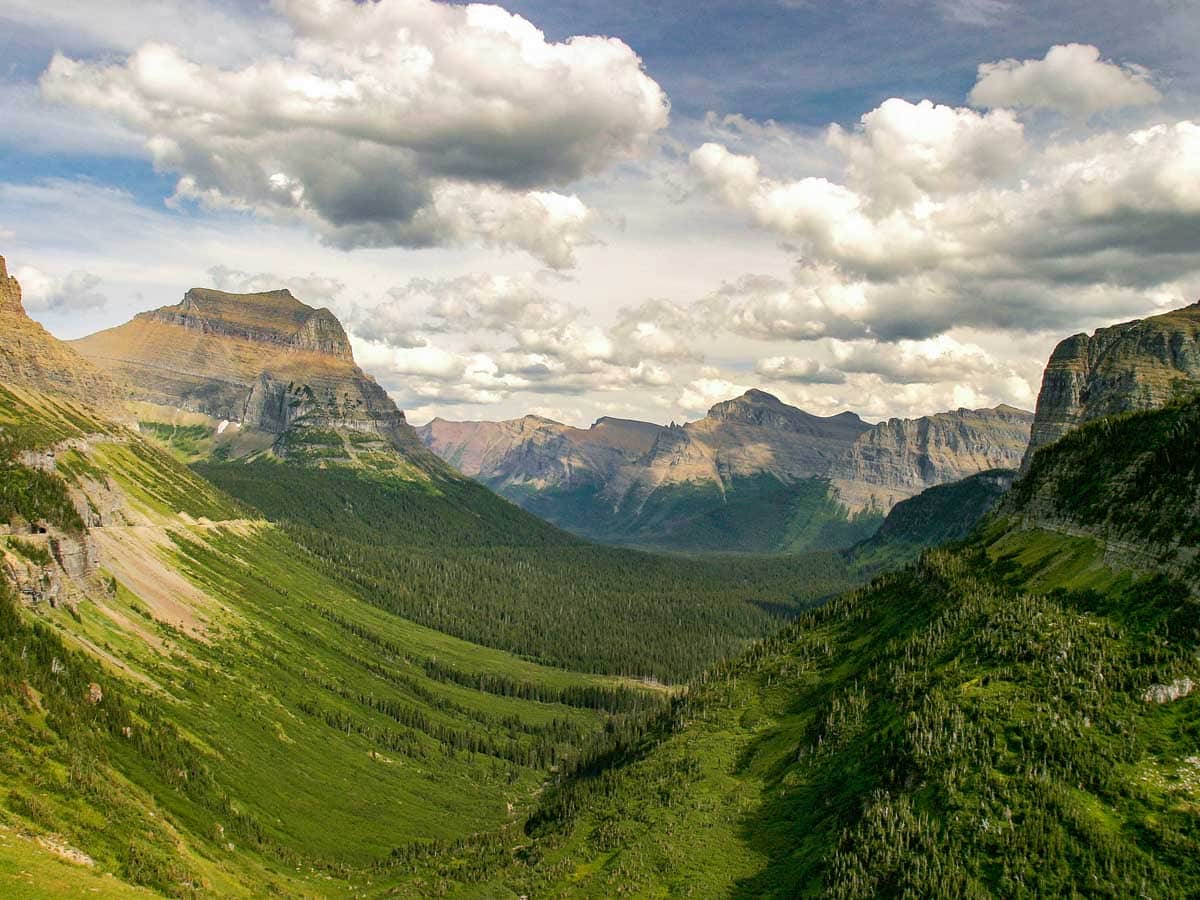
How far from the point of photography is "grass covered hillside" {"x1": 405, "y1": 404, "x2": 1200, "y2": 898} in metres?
94.4

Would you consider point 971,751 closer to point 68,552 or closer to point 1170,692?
point 1170,692

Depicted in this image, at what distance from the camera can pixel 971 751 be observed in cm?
11038

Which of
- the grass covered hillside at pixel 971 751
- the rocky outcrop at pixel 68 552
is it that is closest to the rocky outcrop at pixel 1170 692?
the grass covered hillside at pixel 971 751

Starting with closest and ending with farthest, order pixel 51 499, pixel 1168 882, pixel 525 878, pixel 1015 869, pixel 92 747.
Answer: pixel 1168 882 → pixel 1015 869 → pixel 92 747 → pixel 525 878 → pixel 51 499

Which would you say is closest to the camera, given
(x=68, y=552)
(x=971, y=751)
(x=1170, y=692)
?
(x=1170, y=692)

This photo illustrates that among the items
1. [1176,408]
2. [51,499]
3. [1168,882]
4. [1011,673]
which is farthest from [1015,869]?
[51,499]

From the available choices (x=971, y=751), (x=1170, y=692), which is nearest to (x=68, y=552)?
(x=971, y=751)

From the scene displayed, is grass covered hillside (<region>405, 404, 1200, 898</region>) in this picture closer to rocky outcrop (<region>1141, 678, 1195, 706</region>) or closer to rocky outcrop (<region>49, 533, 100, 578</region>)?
rocky outcrop (<region>1141, 678, 1195, 706</region>)

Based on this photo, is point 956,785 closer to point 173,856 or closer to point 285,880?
point 173,856

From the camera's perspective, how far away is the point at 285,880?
15300cm

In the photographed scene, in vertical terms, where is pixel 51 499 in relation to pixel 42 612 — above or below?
above

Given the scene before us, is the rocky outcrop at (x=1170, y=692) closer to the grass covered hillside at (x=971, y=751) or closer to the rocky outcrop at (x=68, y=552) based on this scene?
the grass covered hillside at (x=971, y=751)

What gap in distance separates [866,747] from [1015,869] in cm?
4091

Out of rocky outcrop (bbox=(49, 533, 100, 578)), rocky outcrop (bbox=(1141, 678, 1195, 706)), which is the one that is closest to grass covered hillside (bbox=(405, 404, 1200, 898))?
rocky outcrop (bbox=(1141, 678, 1195, 706))
